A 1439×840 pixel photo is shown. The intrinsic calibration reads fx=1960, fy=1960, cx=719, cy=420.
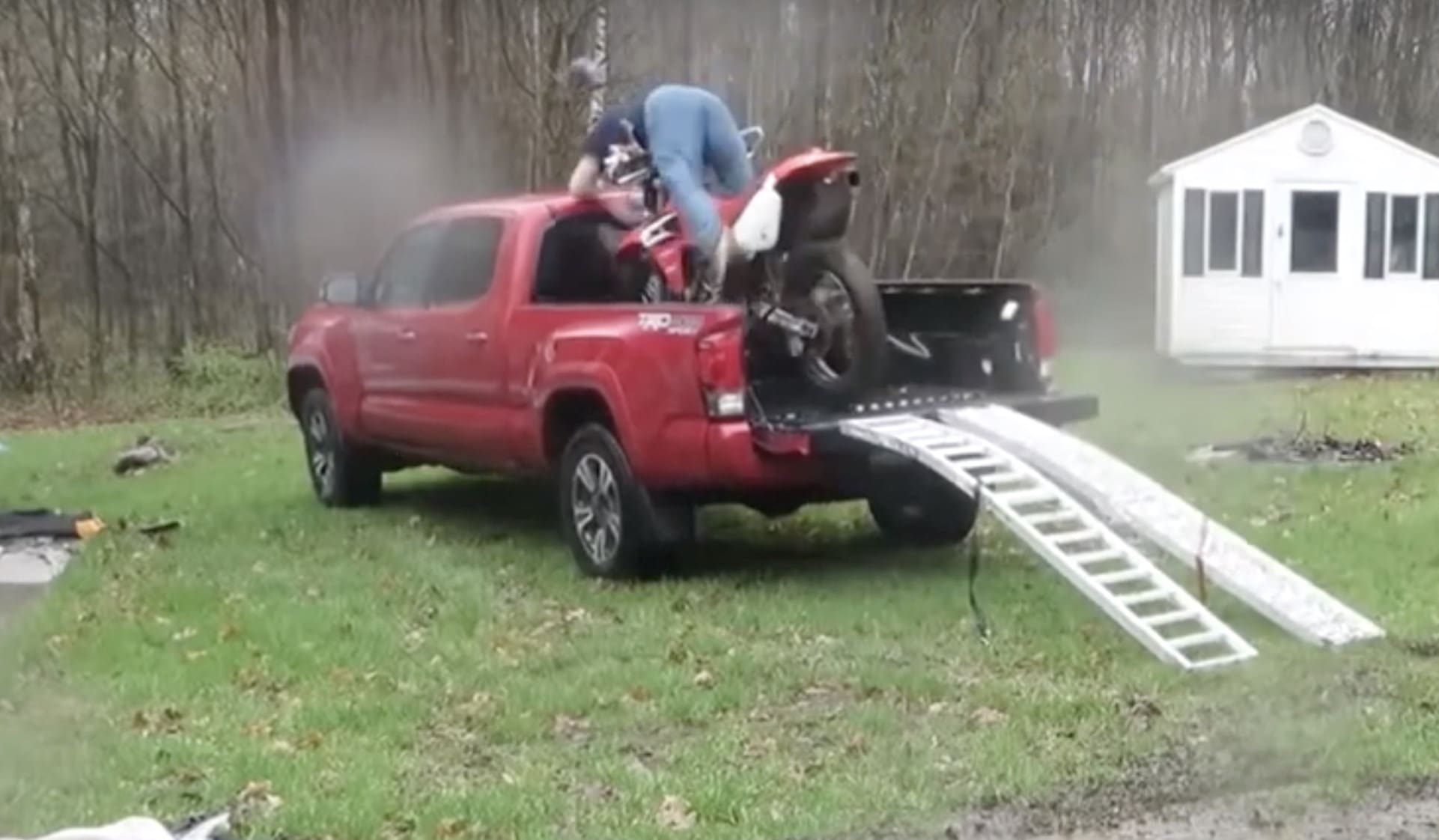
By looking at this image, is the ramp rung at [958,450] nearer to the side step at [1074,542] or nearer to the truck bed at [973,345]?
the side step at [1074,542]

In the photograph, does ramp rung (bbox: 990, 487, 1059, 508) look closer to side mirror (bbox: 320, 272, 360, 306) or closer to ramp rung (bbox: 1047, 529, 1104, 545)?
ramp rung (bbox: 1047, 529, 1104, 545)

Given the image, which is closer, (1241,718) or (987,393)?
(1241,718)

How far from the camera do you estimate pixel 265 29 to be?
21.2 meters

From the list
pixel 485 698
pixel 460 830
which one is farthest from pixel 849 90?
pixel 460 830

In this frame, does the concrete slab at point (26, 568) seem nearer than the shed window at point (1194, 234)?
Yes

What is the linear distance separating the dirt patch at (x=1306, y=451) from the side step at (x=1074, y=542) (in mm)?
4563

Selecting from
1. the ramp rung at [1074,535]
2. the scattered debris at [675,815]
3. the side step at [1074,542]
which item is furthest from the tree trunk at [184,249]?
the scattered debris at [675,815]

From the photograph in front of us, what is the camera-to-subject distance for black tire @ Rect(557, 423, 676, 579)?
8.17 metres

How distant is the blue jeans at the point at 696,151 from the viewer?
27.4 ft

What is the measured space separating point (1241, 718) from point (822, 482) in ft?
8.34

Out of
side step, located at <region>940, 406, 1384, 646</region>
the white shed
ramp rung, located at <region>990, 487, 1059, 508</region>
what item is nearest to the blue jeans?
side step, located at <region>940, 406, 1384, 646</region>

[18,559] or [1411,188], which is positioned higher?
[1411,188]

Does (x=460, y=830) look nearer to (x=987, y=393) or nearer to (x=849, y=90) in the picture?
(x=987, y=393)

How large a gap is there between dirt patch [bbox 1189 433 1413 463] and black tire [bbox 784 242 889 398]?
163 inches
